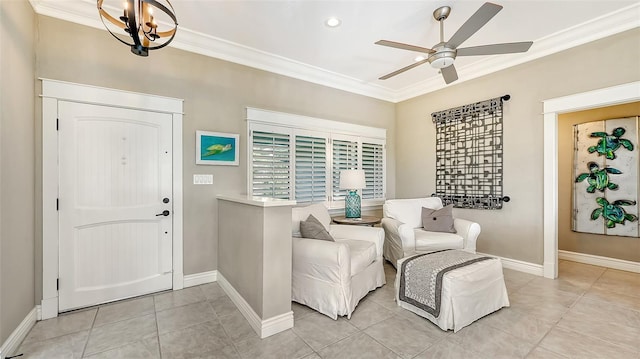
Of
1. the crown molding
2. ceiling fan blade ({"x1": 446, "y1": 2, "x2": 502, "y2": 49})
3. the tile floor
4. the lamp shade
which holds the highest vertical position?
the crown molding

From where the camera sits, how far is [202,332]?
6.90 feet

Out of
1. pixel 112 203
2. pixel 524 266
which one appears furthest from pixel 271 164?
pixel 524 266

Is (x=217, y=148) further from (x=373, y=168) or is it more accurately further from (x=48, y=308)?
(x=373, y=168)

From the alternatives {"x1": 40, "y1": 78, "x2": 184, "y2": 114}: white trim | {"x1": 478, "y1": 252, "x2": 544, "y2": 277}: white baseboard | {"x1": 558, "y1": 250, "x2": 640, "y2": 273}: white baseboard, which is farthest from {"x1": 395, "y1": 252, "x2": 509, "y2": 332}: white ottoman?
{"x1": 40, "y1": 78, "x2": 184, "y2": 114}: white trim

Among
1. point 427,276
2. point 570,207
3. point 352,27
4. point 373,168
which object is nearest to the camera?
point 427,276

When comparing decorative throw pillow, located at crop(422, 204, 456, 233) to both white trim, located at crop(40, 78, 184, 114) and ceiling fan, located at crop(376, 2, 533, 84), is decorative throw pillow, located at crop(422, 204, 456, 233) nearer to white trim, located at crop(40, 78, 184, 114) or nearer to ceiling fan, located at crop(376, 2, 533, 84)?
ceiling fan, located at crop(376, 2, 533, 84)

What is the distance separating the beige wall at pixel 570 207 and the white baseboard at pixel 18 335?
6.20 m

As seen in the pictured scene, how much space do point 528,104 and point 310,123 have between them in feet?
9.09

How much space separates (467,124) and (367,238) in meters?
2.41

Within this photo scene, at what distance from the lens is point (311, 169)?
3969 mm

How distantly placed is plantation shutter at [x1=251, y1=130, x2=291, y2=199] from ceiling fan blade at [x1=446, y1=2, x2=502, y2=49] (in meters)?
2.22

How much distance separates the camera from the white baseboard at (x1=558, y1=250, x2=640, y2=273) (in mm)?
3504

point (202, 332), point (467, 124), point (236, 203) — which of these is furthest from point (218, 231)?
point (467, 124)

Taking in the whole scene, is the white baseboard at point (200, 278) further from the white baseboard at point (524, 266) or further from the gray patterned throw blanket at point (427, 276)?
the white baseboard at point (524, 266)
